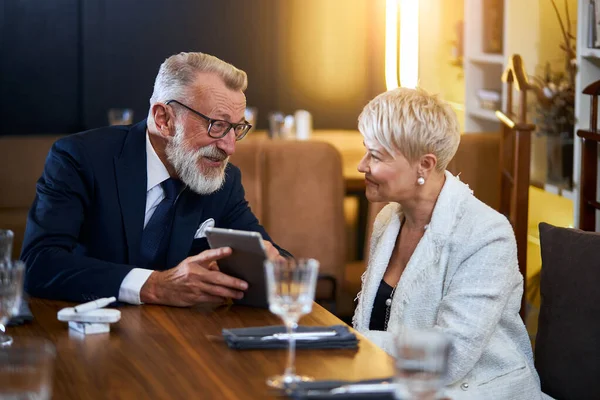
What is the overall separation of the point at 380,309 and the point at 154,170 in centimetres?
74

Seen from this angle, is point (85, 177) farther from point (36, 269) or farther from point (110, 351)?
point (110, 351)

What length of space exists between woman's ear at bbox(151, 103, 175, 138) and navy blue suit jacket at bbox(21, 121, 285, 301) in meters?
0.06

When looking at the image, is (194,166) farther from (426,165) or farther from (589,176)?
(589,176)

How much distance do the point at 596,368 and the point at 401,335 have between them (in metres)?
0.97

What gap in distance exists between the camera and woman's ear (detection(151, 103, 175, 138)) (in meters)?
2.60

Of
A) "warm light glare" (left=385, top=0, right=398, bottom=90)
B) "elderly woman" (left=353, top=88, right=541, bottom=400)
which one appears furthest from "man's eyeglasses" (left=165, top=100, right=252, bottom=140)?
"warm light glare" (left=385, top=0, right=398, bottom=90)

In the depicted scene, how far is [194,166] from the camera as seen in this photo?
2518mm

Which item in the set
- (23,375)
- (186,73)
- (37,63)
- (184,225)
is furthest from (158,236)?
(37,63)

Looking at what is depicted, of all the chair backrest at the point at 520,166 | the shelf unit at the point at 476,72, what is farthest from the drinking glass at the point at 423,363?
the shelf unit at the point at 476,72

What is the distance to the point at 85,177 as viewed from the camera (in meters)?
2.54

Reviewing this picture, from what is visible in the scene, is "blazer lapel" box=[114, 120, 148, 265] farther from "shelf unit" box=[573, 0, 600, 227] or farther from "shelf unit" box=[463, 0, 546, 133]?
"shelf unit" box=[463, 0, 546, 133]

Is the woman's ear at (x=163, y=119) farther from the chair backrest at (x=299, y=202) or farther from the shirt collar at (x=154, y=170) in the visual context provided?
the chair backrest at (x=299, y=202)

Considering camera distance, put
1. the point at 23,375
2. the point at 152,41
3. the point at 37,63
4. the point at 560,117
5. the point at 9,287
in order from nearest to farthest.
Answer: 1. the point at 23,375
2. the point at 9,287
3. the point at 560,117
4. the point at 37,63
5. the point at 152,41

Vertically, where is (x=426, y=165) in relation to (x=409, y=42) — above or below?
below
